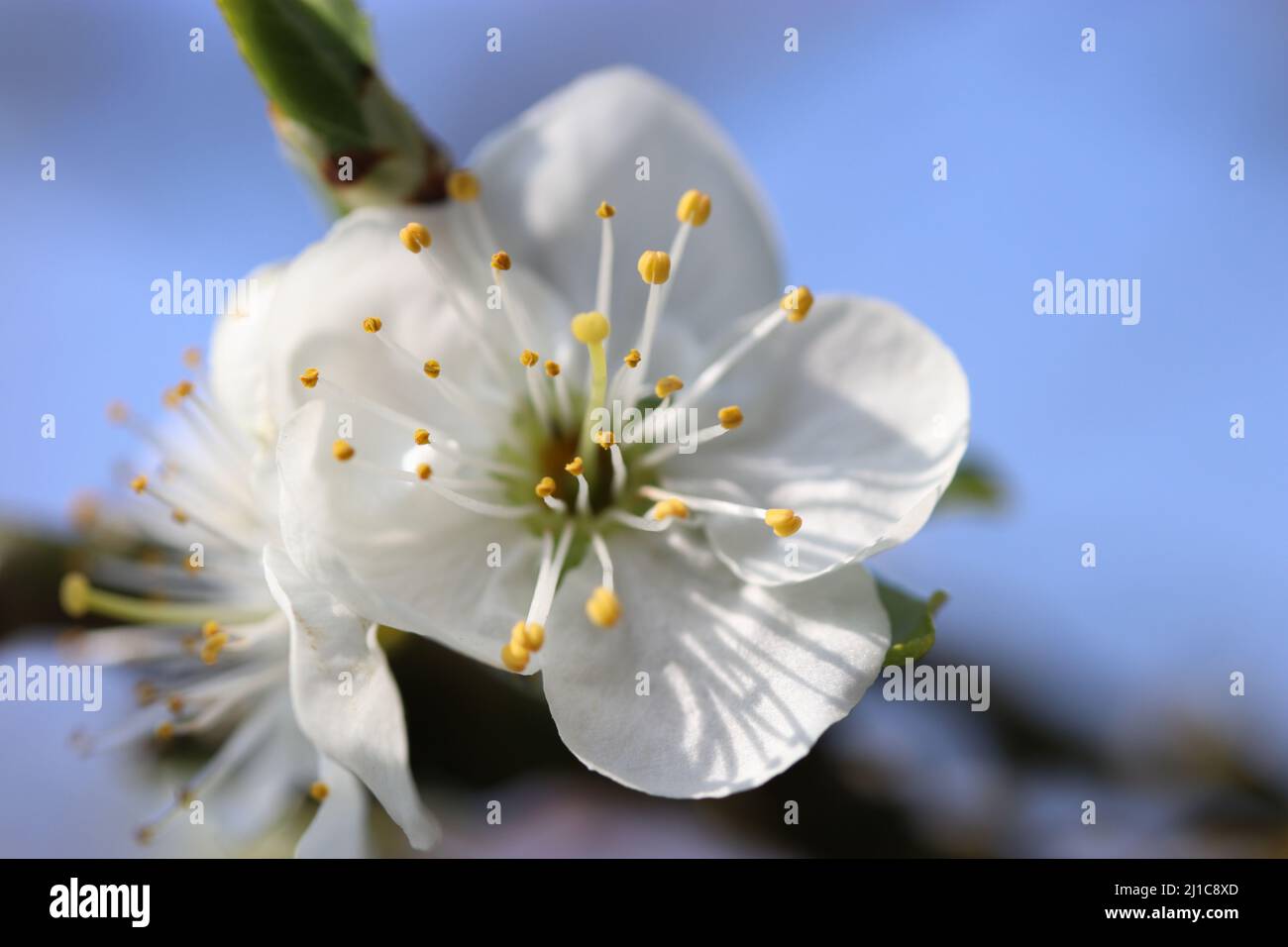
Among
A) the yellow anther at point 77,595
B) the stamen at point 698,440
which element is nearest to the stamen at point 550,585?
the stamen at point 698,440

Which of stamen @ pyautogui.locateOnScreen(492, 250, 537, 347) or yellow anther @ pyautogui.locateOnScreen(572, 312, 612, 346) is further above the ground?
stamen @ pyautogui.locateOnScreen(492, 250, 537, 347)

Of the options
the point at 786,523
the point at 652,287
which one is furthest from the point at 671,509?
the point at 652,287

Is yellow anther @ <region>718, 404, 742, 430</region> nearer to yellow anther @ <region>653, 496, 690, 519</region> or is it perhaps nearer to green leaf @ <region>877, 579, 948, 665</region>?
yellow anther @ <region>653, 496, 690, 519</region>

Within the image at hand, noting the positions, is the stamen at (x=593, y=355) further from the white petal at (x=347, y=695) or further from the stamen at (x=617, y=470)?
the white petal at (x=347, y=695)

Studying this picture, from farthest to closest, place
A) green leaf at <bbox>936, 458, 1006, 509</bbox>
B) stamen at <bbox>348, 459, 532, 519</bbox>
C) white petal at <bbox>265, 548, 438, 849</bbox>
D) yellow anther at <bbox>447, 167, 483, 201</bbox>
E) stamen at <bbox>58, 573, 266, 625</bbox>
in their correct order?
green leaf at <bbox>936, 458, 1006, 509</bbox>, stamen at <bbox>58, 573, 266, 625</bbox>, yellow anther at <bbox>447, 167, 483, 201</bbox>, stamen at <bbox>348, 459, 532, 519</bbox>, white petal at <bbox>265, 548, 438, 849</bbox>

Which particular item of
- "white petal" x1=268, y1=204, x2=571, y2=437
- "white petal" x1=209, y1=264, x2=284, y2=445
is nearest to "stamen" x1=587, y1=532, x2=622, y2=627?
"white petal" x1=268, y1=204, x2=571, y2=437
